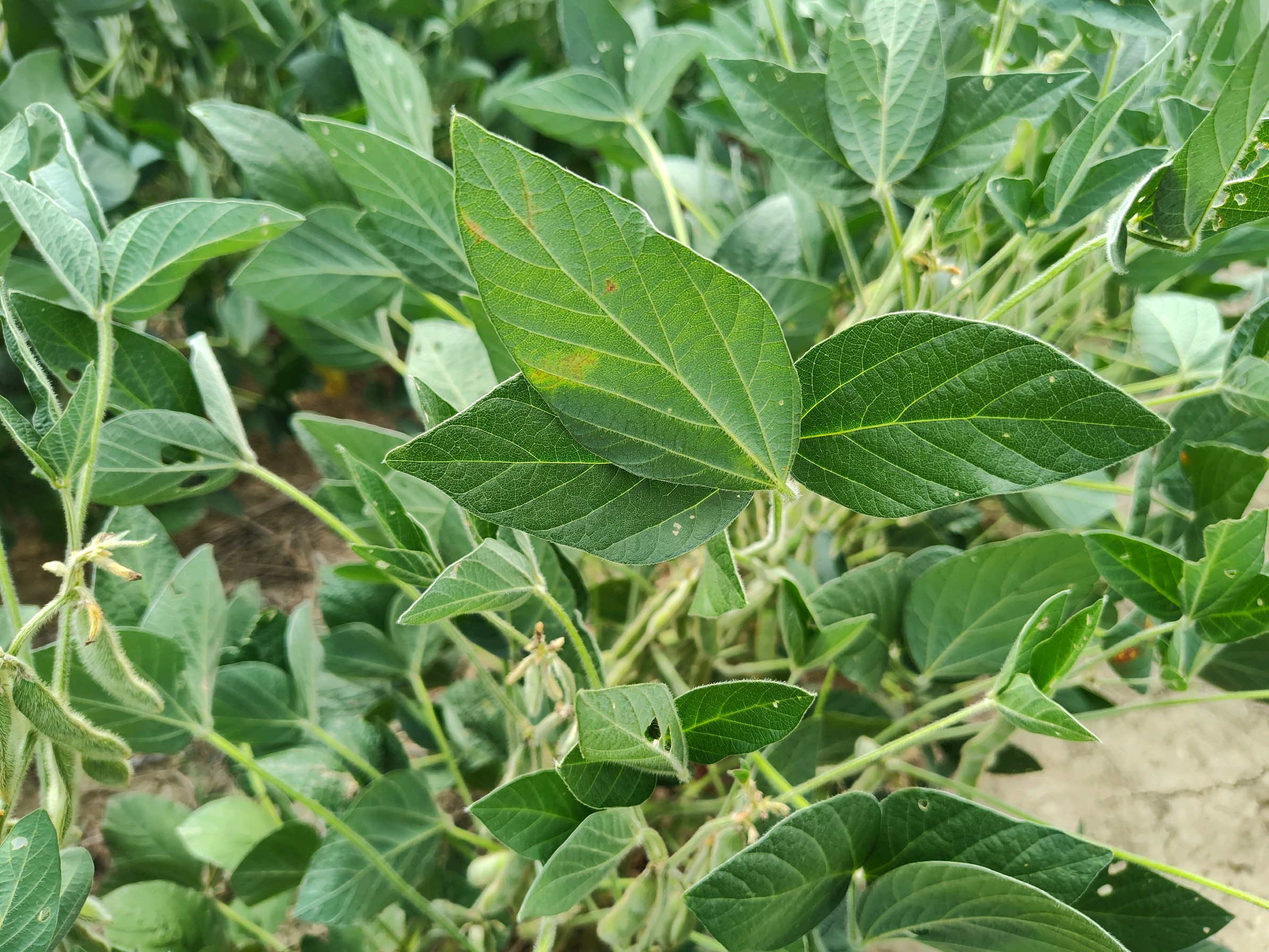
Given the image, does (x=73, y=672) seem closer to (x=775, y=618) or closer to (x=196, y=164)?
(x=775, y=618)

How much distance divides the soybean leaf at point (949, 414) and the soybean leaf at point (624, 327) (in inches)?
0.9

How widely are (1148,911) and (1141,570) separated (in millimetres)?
160

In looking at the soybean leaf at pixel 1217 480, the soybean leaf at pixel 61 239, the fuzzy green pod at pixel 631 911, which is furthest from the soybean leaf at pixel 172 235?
the soybean leaf at pixel 1217 480

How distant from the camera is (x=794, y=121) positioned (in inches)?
17.4

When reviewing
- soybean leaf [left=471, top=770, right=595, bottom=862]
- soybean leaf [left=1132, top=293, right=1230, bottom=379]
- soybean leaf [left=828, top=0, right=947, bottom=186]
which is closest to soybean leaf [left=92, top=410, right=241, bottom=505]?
soybean leaf [left=471, top=770, right=595, bottom=862]

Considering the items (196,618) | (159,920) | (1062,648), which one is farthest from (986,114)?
(159,920)

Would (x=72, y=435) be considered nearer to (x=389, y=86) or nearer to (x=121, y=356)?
(x=121, y=356)

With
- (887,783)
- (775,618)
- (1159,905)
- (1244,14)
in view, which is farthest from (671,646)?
(1244,14)

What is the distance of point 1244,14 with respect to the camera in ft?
1.60

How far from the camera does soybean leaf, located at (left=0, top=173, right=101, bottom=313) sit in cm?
33

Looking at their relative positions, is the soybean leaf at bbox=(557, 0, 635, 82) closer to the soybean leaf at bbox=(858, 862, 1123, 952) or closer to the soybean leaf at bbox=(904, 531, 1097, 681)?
the soybean leaf at bbox=(904, 531, 1097, 681)

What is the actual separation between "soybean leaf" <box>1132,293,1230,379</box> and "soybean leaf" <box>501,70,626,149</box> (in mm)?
388

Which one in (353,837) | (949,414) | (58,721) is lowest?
(353,837)

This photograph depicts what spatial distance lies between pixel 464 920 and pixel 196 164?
67 centimetres
